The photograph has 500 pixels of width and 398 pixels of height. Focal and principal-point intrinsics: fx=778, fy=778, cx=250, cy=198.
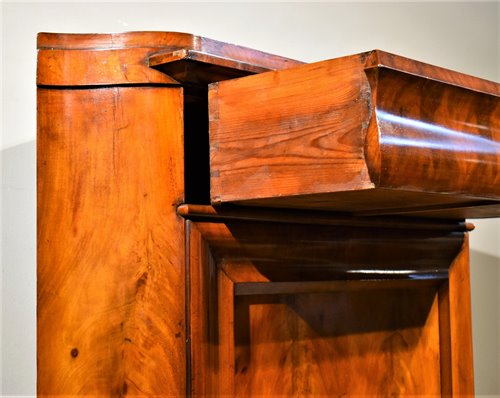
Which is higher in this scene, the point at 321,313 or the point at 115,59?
the point at 115,59

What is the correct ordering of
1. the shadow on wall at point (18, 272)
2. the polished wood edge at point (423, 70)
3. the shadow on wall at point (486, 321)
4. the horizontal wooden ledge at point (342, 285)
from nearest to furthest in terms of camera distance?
the polished wood edge at point (423, 70) → the horizontal wooden ledge at point (342, 285) → the shadow on wall at point (18, 272) → the shadow on wall at point (486, 321)

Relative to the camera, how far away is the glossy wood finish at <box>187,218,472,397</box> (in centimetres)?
104

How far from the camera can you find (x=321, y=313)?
1.21m

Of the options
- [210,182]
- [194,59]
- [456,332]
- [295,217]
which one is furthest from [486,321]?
[194,59]

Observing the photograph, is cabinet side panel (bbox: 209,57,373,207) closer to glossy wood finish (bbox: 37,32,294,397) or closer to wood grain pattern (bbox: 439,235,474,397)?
glossy wood finish (bbox: 37,32,294,397)

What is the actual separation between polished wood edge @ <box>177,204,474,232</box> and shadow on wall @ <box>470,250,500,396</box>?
664 millimetres

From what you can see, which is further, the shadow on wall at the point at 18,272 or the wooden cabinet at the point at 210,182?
the shadow on wall at the point at 18,272

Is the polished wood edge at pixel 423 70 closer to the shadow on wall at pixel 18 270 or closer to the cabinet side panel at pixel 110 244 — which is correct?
the cabinet side panel at pixel 110 244

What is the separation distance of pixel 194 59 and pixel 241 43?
0.62 metres

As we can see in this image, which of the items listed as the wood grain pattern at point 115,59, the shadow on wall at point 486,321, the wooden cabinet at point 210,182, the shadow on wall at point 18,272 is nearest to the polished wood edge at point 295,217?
the wooden cabinet at point 210,182

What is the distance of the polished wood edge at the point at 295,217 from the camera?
1024mm

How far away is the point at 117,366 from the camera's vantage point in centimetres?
100

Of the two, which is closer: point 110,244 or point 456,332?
point 110,244

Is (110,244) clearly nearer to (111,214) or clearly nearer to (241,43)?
(111,214)
